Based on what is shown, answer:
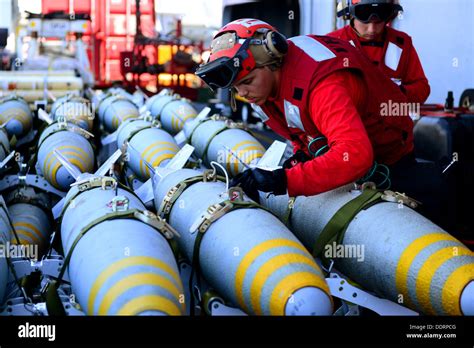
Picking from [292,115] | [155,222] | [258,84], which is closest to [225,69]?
[258,84]

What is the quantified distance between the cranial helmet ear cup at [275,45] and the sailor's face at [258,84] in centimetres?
10

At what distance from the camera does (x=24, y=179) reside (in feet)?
20.7

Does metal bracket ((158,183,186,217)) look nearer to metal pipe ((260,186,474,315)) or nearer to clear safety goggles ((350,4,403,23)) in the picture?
metal pipe ((260,186,474,315))

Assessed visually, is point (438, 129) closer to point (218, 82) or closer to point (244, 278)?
point (218, 82)

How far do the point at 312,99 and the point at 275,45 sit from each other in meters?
0.34

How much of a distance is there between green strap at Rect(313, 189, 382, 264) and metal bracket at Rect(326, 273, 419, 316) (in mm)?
253

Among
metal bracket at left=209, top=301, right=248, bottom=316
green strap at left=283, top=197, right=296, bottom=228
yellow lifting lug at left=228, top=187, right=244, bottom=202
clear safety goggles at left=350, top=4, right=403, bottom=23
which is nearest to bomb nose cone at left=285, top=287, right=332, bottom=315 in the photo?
metal bracket at left=209, top=301, right=248, bottom=316

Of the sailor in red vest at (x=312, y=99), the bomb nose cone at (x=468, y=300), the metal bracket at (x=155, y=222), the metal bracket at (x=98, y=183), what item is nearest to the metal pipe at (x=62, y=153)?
the metal bracket at (x=98, y=183)

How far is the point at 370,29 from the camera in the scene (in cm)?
479

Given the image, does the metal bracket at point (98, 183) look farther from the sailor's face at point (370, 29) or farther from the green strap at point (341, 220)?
the sailor's face at point (370, 29)

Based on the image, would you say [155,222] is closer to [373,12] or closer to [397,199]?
[397,199]

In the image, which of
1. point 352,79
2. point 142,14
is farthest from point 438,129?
point 142,14

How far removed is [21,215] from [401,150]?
2.92 metres

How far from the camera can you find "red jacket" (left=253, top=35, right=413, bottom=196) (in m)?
3.37
